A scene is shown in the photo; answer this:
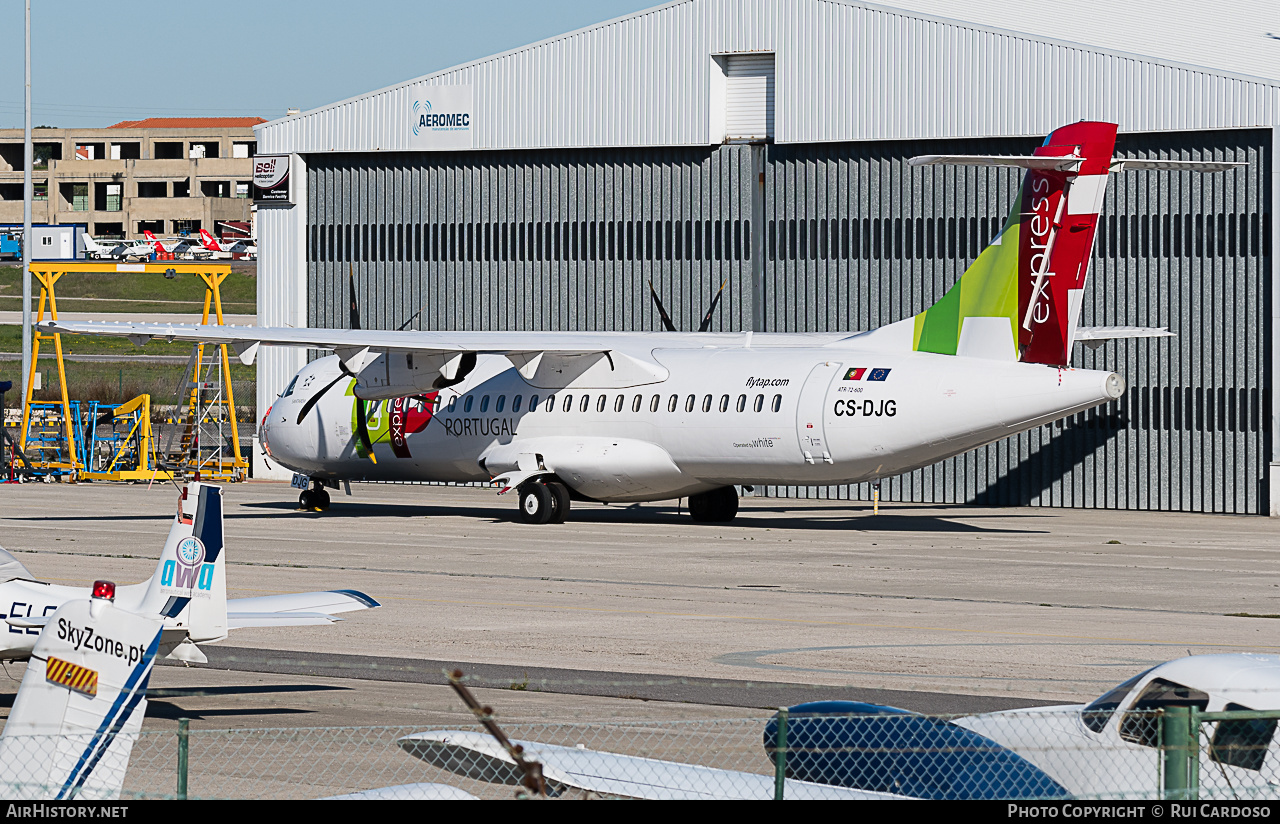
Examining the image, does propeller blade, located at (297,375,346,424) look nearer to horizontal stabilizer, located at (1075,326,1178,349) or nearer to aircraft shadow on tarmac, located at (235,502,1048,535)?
aircraft shadow on tarmac, located at (235,502,1048,535)

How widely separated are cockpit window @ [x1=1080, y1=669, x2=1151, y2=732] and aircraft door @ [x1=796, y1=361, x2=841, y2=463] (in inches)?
726

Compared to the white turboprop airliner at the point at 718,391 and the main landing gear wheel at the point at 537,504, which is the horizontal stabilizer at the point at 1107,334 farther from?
the main landing gear wheel at the point at 537,504

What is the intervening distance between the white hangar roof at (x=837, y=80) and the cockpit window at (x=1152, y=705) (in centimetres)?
2866

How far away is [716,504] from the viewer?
32.0 m

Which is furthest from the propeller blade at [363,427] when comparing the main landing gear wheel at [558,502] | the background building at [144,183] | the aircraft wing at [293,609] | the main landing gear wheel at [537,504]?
the background building at [144,183]

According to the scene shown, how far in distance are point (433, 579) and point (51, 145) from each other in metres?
132

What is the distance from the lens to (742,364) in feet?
95.6

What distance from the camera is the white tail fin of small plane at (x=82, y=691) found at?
24.7ft

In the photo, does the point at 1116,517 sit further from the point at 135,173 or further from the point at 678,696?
the point at 135,173

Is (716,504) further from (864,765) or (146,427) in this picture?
(864,765)

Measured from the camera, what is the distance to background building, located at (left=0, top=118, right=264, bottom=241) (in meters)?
130

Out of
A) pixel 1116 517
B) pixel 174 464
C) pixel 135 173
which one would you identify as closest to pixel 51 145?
pixel 135 173

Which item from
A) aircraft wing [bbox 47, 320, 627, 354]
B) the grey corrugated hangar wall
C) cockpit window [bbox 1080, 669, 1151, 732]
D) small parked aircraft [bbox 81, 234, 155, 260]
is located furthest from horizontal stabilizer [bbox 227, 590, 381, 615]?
small parked aircraft [bbox 81, 234, 155, 260]

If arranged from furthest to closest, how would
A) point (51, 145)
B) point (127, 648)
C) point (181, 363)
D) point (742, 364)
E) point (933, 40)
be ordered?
1. point (51, 145)
2. point (181, 363)
3. point (933, 40)
4. point (742, 364)
5. point (127, 648)
